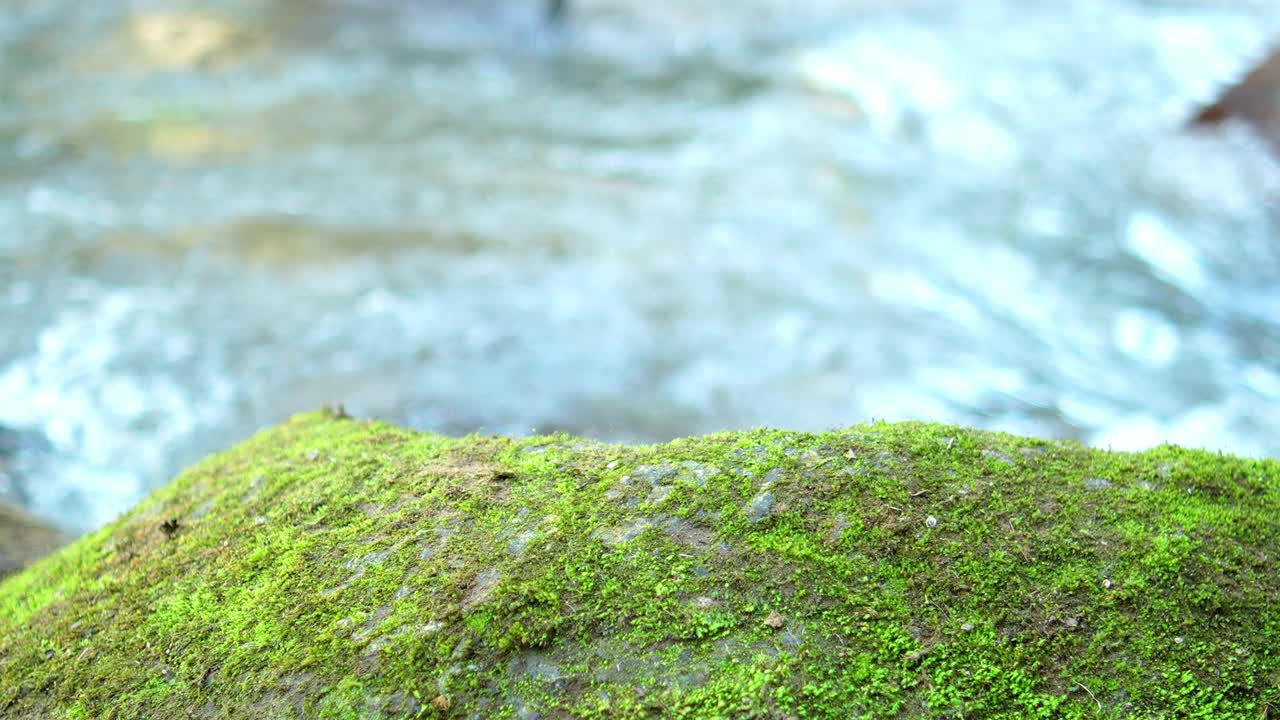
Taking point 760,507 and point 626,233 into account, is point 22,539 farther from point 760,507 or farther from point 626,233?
point 626,233

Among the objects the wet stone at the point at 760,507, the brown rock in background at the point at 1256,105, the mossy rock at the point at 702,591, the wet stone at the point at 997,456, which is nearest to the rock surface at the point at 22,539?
the mossy rock at the point at 702,591

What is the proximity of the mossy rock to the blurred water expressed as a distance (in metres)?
4.04

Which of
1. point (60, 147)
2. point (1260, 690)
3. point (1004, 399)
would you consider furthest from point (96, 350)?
point (1260, 690)

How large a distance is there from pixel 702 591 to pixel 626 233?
8114 millimetres

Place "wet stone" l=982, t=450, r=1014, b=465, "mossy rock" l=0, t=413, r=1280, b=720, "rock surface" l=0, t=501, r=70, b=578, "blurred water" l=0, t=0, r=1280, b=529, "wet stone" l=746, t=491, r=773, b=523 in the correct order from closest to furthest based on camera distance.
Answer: "mossy rock" l=0, t=413, r=1280, b=720
"wet stone" l=746, t=491, r=773, b=523
"wet stone" l=982, t=450, r=1014, b=465
"rock surface" l=0, t=501, r=70, b=578
"blurred water" l=0, t=0, r=1280, b=529

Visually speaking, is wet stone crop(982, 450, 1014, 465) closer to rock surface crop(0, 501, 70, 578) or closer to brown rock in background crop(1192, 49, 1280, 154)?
rock surface crop(0, 501, 70, 578)

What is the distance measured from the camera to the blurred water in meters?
8.26

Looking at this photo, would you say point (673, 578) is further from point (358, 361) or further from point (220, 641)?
point (358, 361)

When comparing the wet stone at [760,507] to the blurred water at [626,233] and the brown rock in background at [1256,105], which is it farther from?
the brown rock in background at [1256,105]

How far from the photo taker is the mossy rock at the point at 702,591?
2697 millimetres

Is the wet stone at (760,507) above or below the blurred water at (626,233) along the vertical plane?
above

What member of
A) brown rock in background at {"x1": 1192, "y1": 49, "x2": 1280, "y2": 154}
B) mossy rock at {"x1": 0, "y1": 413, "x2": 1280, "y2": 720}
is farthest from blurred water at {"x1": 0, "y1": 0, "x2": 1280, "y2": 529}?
mossy rock at {"x1": 0, "y1": 413, "x2": 1280, "y2": 720}

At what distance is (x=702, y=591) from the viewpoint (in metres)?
2.89

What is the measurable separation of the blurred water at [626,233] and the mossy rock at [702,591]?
13.3ft
